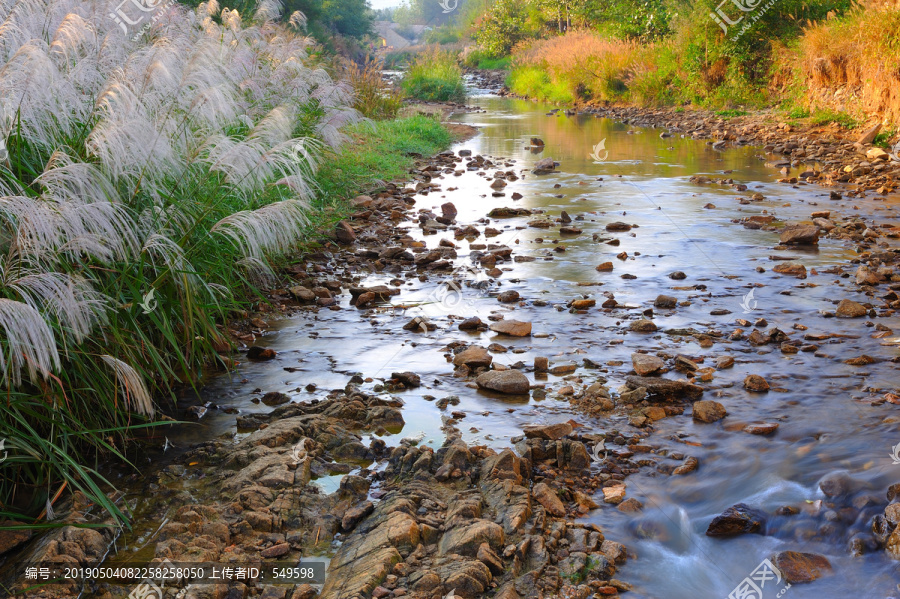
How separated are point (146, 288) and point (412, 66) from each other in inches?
1029

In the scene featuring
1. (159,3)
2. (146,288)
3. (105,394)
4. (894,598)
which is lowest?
(894,598)

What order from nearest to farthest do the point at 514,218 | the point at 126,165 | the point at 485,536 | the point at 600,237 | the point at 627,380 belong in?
the point at 485,536
the point at 126,165
the point at 627,380
the point at 600,237
the point at 514,218

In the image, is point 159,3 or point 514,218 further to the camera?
point 514,218

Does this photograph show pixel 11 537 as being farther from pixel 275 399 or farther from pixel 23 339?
pixel 275 399

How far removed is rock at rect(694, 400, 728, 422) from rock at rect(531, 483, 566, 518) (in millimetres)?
1276

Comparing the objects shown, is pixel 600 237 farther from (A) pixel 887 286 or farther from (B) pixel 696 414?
(B) pixel 696 414

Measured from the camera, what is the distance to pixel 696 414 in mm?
4273

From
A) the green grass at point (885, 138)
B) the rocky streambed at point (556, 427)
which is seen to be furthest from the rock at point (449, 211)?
the green grass at point (885, 138)

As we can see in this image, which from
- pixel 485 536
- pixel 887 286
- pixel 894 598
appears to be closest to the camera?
pixel 894 598

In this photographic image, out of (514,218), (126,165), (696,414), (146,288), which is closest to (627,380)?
(696,414)

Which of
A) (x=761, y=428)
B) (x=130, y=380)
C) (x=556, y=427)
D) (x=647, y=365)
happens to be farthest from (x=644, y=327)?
(x=130, y=380)
